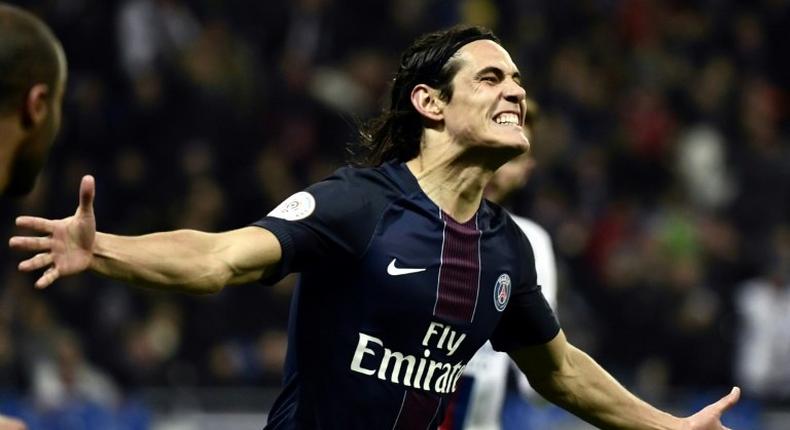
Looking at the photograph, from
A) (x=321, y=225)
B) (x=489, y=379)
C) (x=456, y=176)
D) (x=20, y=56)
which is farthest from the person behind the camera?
(x=489, y=379)

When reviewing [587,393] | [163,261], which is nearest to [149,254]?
[163,261]

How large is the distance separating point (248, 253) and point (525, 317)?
46.5 inches

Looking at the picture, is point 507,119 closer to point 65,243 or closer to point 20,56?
point 65,243

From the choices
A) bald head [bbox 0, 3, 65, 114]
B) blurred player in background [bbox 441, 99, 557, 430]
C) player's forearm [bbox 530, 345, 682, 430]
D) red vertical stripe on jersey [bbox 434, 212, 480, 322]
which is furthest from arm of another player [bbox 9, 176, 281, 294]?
blurred player in background [bbox 441, 99, 557, 430]

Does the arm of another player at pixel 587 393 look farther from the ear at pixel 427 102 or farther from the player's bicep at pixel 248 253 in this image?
the player's bicep at pixel 248 253

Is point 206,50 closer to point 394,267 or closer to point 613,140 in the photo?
point 613,140

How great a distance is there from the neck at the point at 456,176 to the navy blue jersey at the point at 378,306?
57 millimetres

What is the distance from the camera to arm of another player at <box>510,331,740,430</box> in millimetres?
5250

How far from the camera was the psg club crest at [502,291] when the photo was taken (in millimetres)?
5020

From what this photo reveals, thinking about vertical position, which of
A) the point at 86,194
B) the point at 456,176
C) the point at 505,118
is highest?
the point at 505,118

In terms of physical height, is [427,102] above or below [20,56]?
above

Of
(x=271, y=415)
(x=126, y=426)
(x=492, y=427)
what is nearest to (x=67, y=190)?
(x=126, y=426)

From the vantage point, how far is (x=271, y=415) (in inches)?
194

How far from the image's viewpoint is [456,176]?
198 inches
